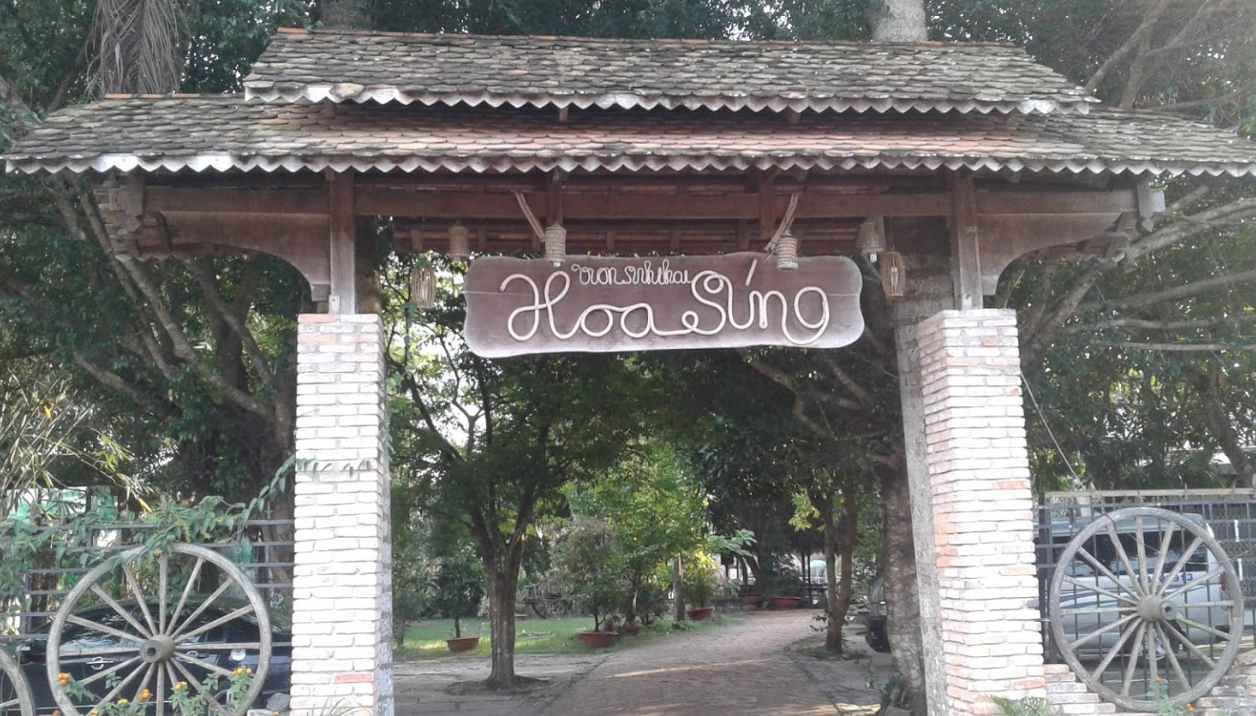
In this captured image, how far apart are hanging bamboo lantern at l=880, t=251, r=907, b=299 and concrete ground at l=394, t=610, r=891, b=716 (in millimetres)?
7132

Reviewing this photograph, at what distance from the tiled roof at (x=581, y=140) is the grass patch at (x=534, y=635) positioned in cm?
1748

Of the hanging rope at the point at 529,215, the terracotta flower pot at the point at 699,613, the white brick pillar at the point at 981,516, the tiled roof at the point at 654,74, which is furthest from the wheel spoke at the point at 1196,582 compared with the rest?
the terracotta flower pot at the point at 699,613

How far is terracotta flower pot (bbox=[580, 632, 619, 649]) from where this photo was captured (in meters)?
23.9

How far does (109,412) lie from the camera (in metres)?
13.8

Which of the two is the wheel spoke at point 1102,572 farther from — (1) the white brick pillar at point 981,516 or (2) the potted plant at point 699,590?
(2) the potted plant at point 699,590

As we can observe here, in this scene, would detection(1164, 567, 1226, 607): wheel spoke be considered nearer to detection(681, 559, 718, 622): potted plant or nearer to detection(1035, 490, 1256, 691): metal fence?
detection(1035, 490, 1256, 691): metal fence

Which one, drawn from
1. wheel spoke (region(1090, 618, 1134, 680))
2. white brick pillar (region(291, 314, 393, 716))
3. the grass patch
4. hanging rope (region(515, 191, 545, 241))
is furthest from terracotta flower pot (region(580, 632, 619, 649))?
hanging rope (region(515, 191, 545, 241))

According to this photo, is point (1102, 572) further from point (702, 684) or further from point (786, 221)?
point (702, 684)

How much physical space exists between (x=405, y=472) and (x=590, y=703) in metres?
5.15

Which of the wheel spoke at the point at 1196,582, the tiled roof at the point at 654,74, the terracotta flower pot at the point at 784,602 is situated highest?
the tiled roof at the point at 654,74

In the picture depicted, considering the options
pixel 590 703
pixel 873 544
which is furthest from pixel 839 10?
pixel 873 544

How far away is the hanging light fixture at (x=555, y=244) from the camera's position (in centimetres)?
752

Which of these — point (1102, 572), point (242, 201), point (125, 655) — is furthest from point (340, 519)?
point (125, 655)

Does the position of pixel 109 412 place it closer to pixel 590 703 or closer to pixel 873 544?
pixel 590 703
